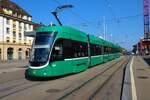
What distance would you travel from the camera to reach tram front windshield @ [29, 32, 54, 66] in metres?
15.9

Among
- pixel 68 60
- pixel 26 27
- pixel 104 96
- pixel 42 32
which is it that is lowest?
pixel 104 96

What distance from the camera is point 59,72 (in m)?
16.9

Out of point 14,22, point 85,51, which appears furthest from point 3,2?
point 85,51

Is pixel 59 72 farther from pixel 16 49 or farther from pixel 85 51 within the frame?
pixel 16 49

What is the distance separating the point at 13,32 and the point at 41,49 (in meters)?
56.2

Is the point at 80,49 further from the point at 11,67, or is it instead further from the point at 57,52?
the point at 11,67

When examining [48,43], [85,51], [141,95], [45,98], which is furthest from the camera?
[85,51]

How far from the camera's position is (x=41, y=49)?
52.9ft

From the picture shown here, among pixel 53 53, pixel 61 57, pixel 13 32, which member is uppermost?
pixel 13 32

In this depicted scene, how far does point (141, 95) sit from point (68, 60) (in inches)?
296

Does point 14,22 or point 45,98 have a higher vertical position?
point 14,22

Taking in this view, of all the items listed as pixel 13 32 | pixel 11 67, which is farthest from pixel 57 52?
pixel 13 32

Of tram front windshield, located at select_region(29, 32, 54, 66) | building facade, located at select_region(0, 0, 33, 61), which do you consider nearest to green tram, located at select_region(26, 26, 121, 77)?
tram front windshield, located at select_region(29, 32, 54, 66)

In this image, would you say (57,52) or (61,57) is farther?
(61,57)
